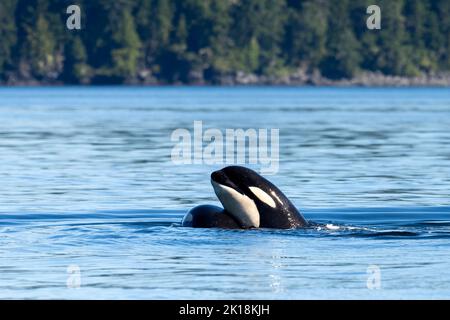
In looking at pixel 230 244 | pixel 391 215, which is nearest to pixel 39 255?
pixel 230 244

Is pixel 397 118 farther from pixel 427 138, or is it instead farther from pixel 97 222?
pixel 97 222

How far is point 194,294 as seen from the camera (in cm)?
1677

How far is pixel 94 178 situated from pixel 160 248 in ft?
43.3

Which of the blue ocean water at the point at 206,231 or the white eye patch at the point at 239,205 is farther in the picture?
the white eye patch at the point at 239,205

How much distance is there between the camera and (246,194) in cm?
2095

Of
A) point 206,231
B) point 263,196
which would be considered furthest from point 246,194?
point 206,231

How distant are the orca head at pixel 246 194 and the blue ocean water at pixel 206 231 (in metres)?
0.31

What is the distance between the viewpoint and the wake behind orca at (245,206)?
68.7ft

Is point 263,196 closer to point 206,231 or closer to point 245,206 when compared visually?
point 245,206

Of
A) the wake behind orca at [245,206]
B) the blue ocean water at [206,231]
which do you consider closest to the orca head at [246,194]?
the wake behind orca at [245,206]

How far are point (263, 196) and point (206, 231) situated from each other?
106 centimetres

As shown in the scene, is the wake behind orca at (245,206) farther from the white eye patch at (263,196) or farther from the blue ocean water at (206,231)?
the blue ocean water at (206,231)

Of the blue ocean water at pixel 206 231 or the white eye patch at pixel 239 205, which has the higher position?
the white eye patch at pixel 239 205

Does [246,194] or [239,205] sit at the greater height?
[246,194]
